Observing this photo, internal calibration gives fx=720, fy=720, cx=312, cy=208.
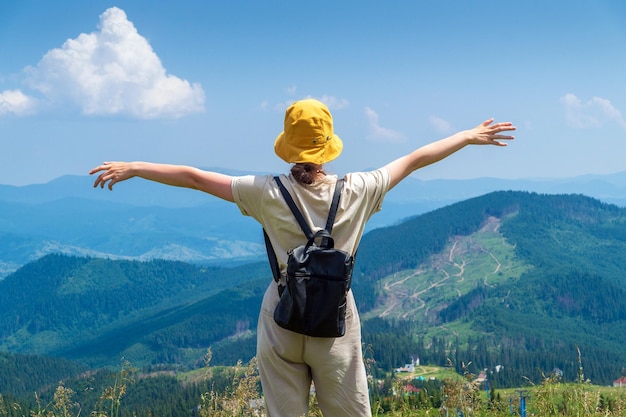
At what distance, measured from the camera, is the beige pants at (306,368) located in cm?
499

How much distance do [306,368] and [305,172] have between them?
55.5 inches

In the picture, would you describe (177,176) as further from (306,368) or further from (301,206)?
(306,368)

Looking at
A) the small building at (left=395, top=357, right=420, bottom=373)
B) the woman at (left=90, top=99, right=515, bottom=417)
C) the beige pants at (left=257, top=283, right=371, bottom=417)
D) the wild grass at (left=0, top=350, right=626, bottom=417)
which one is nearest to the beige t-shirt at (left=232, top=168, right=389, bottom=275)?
the woman at (left=90, top=99, right=515, bottom=417)

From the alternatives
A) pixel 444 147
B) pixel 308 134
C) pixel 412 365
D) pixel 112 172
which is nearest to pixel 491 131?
pixel 444 147

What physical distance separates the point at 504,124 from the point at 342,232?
6.21ft

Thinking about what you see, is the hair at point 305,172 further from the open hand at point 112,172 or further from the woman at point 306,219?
the open hand at point 112,172

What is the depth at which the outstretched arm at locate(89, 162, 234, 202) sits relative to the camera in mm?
5176

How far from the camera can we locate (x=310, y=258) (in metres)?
4.80

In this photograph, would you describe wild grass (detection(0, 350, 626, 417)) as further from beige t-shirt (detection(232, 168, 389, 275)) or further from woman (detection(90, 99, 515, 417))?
beige t-shirt (detection(232, 168, 389, 275))

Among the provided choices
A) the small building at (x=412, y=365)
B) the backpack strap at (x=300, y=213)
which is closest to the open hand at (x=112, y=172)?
the backpack strap at (x=300, y=213)

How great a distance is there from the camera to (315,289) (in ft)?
15.8

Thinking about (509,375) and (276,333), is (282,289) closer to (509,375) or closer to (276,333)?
(276,333)

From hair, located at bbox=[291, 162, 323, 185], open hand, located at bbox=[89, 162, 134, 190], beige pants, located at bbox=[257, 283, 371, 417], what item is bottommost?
beige pants, located at bbox=[257, 283, 371, 417]

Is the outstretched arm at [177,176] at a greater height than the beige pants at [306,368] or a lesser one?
greater
